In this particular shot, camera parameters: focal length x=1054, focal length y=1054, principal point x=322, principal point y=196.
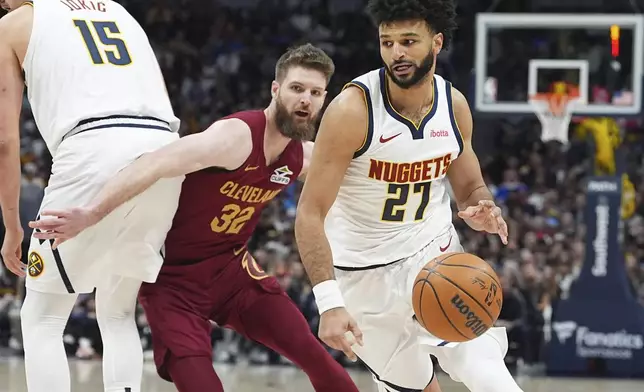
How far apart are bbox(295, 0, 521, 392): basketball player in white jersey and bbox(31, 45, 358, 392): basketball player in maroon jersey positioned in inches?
10.0

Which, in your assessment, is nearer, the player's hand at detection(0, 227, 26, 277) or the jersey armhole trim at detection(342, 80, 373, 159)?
the jersey armhole trim at detection(342, 80, 373, 159)

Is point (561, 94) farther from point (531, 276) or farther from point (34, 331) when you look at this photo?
point (34, 331)

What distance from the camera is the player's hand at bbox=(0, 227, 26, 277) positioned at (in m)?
4.43

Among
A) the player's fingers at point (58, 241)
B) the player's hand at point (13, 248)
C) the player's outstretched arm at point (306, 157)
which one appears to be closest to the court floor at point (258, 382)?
the player's hand at point (13, 248)

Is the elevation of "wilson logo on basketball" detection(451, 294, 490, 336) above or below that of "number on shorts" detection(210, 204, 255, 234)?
below

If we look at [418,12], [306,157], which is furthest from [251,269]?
[418,12]

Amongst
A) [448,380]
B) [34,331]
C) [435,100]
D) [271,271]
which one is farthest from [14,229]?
[271,271]

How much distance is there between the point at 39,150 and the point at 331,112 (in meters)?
11.2

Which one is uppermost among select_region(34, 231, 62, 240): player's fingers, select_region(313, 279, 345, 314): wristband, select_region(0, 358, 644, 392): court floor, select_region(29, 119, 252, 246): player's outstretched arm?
select_region(29, 119, 252, 246): player's outstretched arm

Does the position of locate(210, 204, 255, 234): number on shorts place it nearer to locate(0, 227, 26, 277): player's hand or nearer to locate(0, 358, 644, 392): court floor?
locate(0, 227, 26, 277): player's hand

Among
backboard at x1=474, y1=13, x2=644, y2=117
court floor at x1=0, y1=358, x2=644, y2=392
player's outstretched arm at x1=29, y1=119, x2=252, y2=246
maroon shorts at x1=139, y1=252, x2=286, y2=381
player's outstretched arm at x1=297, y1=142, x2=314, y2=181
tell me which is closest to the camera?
player's outstretched arm at x1=29, y1=119, x2=252, y2=246

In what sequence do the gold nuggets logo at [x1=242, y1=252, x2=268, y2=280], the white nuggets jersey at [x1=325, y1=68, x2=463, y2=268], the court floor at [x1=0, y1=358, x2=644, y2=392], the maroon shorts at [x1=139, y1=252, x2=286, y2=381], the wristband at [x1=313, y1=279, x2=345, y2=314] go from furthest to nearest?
the court floor at [x1=0, y1=358, x2=644, y2=392] < the gold nuggets logo at [x1=242, y1=252, x2=268, y2=280] < the maroon shorts at [x1=139, y1=252, x2=286, y2=381] < the white nuggets jersey at [x1=325, y1=68, x2=463, y2=268] < the wristband at [x1=313, y1=279, x2=345, y2=314]

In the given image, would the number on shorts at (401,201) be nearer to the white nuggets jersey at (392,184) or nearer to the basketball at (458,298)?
the white nuggets jersey at (392,184)

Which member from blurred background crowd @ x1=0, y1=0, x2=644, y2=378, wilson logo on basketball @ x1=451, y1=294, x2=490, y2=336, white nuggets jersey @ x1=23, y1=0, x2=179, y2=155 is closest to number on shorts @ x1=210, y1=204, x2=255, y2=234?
white nuggets jersey @ x1=23, y1=0, x2=179, y2=155
